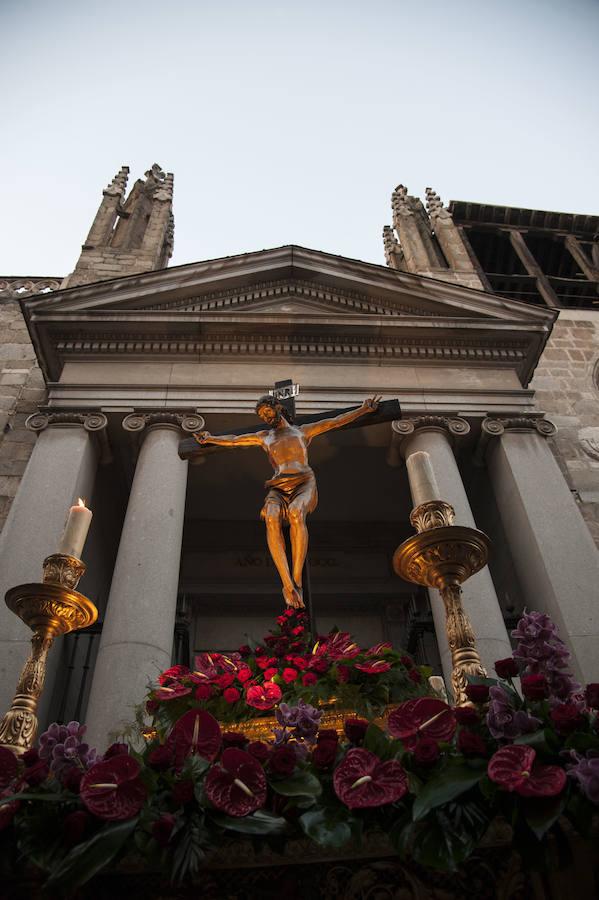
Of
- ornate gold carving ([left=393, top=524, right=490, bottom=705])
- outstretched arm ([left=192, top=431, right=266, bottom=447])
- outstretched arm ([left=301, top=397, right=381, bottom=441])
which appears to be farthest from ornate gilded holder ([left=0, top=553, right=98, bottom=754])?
outstretched arm ([left=301, top=397, right=381, bottom=441])

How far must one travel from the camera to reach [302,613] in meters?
6.34

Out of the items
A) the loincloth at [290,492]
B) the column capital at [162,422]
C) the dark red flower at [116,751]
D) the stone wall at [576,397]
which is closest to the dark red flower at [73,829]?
the dark red flower at [116,751]

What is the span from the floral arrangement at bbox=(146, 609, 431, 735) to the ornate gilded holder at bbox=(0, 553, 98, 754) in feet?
2.81

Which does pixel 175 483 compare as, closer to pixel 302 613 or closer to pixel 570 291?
pixel 302 613

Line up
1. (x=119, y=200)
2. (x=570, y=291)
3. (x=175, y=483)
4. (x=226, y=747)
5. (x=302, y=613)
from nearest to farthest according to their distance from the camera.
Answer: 1. (x=226, y=747)
2. (x=302, y=613)
3. (x=175, y=483)
4. (x=119, y=200)
5. (x=570, y=291)

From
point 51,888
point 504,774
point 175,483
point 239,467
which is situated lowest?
point 51,888

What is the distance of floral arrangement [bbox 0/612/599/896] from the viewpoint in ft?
7.91

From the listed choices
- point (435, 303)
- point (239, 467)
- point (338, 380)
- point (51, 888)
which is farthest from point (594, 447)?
point (51, 888)

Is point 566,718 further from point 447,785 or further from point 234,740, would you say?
point 234,740

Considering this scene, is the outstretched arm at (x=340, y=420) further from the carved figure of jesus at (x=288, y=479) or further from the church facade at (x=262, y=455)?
the church facade at (x=262, y=455)

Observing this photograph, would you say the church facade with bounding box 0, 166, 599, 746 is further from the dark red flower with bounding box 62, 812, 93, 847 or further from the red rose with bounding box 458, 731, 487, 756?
the red rose with bounding box 458, 731, 487, 756

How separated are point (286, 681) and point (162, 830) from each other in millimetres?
2631

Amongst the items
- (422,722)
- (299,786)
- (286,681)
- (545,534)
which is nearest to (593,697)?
(422,722)

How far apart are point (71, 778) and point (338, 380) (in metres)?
8.27
